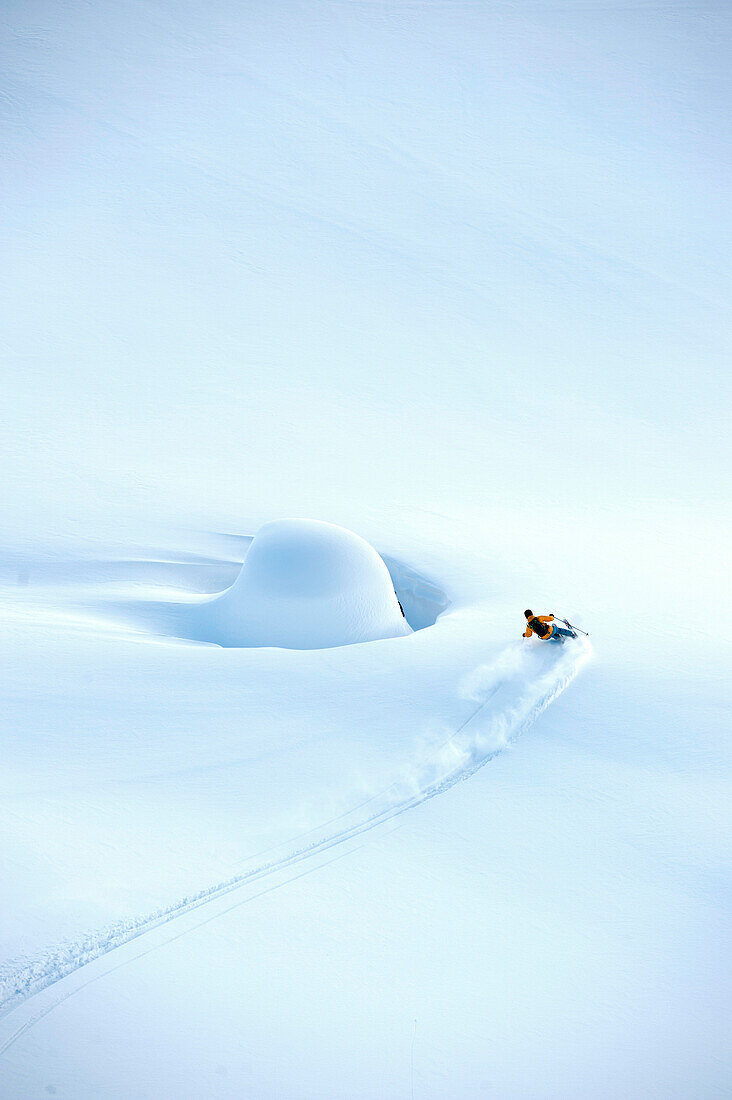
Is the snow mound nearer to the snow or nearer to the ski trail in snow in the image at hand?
the snow

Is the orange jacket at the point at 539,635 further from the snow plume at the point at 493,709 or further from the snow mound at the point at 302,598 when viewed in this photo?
the snow mound at the point at 302,598

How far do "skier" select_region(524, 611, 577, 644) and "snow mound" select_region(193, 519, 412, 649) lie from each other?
156cm

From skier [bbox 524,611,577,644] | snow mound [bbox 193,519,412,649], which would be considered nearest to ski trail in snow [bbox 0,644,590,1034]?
skier [bbox 524,611,577,644]

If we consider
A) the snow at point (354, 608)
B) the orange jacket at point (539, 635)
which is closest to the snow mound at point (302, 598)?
the snow at point (354, 608)

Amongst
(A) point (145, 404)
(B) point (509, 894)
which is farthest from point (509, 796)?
(A) point (145, 404)

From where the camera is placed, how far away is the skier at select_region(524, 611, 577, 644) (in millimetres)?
8406

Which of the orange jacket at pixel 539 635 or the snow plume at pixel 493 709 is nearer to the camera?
the snow plume at pixel 493 709

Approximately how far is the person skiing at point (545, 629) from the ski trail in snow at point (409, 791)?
0.50 ft

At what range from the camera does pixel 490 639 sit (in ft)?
28.1

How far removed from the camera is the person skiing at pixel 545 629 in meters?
8.41

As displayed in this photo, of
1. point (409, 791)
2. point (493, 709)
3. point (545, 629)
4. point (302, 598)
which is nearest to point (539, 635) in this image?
point (545, 629)

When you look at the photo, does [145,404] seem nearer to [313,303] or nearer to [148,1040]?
[313,303]

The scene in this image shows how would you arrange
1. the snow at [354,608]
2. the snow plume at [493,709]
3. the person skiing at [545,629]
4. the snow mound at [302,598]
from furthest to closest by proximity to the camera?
the snow mound at [302,598] → the person skiing at [545,629] → the snow plume at [493,709] → the snow at [354,608]

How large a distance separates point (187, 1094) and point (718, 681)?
5.36 meters
